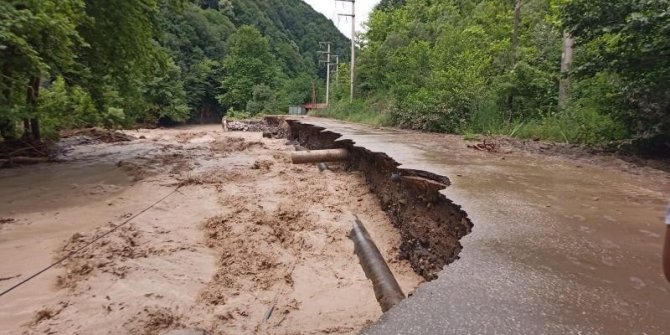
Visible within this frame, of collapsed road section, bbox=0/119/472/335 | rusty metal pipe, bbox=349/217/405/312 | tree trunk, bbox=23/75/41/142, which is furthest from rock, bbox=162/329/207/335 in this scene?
tree trunk, bbox=23/75/41/142

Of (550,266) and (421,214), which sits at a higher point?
(550,266)

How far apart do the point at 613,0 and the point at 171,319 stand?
6.83m

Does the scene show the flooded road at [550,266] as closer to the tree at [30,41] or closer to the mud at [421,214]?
the mud at [421,214]

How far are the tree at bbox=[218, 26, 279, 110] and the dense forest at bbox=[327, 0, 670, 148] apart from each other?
28.9 meters

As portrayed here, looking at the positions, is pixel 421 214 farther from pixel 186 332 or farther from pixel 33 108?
pixel 33 108

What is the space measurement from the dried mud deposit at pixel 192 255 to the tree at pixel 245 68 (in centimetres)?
4367

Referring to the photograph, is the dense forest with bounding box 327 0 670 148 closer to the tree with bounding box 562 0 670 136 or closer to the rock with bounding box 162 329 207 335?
the tree with bounding box 562 0 670 136

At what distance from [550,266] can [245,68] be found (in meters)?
54.8

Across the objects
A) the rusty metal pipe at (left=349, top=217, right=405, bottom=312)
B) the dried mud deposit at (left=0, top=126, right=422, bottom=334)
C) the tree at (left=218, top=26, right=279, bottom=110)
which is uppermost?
the tree at (left=218, top=26, right=279, bottom=110)

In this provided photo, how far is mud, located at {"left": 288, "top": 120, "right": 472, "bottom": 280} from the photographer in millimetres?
3580

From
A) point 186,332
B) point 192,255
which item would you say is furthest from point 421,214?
point 186,332

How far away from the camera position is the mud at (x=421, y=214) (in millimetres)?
3580

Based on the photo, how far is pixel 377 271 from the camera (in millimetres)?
3506

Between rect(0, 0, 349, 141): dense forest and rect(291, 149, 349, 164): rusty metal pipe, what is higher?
rect(0, 0, 349, 141): dense forest
